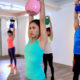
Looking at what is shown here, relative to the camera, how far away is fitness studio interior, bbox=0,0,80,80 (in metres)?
1.24

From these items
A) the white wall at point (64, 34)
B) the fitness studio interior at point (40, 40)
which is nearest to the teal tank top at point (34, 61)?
the fitness studio interior at point (40, 40)

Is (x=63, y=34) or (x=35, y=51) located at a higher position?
(x=63, y=34)

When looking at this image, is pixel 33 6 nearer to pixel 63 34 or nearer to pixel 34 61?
pixel 34 61

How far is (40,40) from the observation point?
1.25 m

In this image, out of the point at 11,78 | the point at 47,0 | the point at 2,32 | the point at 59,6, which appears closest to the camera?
the point at 11,78

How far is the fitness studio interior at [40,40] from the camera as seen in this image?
1243 mm

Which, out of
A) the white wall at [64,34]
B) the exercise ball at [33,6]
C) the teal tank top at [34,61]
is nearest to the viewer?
the teal tank top at [34,61]

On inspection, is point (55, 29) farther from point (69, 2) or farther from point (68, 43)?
point (69, 2)

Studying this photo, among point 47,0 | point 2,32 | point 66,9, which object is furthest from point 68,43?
point 2,32

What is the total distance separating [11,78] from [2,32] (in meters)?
3.74

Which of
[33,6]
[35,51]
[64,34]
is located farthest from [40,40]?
[64,34]

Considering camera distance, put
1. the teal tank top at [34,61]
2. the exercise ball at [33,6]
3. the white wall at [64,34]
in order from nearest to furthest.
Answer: the teal tank top at [34,61], the exercise ball at [33,6], the white wall at [64,34]

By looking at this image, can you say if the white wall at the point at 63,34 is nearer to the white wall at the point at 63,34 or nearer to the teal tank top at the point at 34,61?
the white wall at the point at 63,34

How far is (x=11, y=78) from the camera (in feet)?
10.8
